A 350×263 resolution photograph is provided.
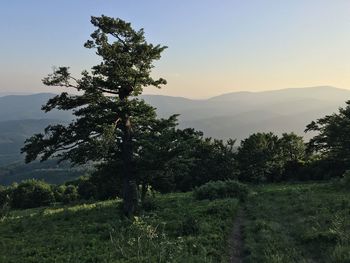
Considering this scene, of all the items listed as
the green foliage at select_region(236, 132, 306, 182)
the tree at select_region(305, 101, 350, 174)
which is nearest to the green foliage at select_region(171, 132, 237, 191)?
the green foliage at select_region(236, 132, 306, 182)

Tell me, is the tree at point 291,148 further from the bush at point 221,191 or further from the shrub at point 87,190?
the bush at point 221,191

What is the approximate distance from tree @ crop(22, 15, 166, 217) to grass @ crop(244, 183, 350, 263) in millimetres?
9412

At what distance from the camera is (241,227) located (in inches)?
830

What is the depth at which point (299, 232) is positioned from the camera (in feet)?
59.2

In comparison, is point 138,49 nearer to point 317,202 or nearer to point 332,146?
point 317,202

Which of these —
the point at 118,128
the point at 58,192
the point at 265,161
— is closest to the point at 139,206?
the point at 118,128

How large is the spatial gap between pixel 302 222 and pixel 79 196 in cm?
5714

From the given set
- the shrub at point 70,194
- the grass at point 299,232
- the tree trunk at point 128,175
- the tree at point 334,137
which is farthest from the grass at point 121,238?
the shrub at point 70,194

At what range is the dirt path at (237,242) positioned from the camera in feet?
49.7

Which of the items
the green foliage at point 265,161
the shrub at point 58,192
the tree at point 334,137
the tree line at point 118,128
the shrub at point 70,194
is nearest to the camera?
the tree line at point 118,128

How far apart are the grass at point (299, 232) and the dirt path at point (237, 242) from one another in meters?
0.29

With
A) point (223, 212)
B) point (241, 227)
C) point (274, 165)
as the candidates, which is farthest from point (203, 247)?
point (274, 165)

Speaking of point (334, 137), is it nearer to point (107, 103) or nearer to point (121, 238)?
point (107, 103)

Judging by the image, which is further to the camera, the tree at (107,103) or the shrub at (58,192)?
the shrub at (58,192)
